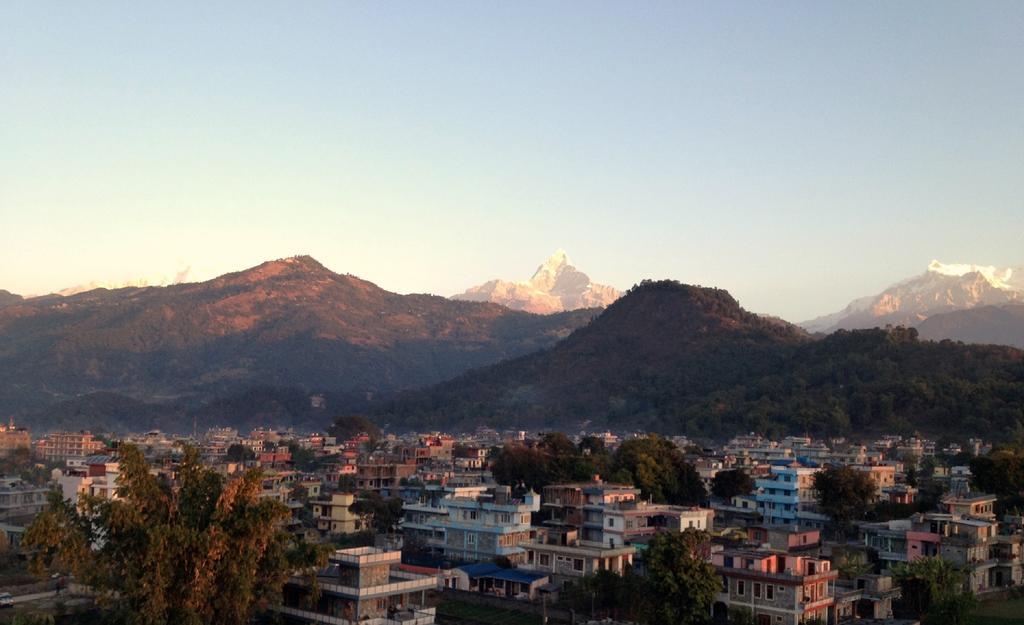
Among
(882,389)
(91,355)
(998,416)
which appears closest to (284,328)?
(91,355)

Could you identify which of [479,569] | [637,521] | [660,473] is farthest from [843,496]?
[479,569]

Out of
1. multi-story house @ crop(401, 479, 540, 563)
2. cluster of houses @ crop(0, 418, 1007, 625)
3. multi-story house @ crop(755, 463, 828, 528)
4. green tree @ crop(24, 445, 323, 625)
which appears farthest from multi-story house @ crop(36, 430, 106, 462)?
green tree @ crop(24, 445, 323, 625)

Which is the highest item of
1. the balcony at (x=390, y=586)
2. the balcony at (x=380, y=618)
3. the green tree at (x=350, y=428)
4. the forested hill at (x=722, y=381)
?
the forested hill at (x=722, y=381)

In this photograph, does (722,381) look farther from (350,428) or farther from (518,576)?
(518,576)

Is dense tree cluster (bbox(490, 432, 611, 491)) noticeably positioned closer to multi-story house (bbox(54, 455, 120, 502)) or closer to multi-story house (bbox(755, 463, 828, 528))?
multi-story house (bbox(755, 463, 828, 528))

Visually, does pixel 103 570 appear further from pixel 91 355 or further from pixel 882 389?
pixel 91 355

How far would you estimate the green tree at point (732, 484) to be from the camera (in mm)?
40906

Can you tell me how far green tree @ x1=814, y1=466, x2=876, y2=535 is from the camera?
34.7 m

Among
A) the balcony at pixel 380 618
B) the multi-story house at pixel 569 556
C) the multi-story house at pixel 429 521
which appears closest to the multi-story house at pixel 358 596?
the balcony at pixel 380 618

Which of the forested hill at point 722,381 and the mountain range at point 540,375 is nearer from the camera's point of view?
the forested hill at point 722,381

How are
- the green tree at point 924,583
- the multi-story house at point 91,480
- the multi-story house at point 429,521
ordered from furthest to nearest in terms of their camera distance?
the multi-story house at point 91,480 → the multi-story house at point 429,521 → the green tree at point 924,583

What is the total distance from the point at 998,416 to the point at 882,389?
1198 cm

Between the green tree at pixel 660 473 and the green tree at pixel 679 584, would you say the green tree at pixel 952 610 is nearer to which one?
the green tree at pixel 679 584

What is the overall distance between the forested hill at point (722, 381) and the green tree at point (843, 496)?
31.2m
